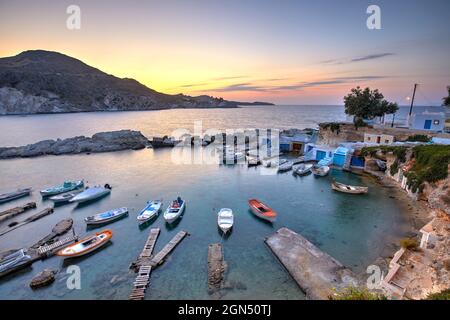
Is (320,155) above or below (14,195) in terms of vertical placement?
above

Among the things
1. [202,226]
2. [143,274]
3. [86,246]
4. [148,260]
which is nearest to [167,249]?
[148,260]

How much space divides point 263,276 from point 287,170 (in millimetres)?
32686

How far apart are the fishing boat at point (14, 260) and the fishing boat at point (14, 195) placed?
19.2m

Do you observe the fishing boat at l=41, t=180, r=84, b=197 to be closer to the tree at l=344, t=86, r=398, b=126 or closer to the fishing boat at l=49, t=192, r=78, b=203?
the fishing boat at l=49, t=192, r=78, b=203

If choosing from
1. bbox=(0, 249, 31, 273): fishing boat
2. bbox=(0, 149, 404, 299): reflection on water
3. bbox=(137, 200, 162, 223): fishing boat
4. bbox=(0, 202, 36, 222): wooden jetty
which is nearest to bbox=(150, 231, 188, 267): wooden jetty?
bbox=(0, 149, 404, 299): reflection on water

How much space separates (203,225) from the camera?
28.7 m

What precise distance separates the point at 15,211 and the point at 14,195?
22.7 ft

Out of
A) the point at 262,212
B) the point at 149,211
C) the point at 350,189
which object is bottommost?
the point at 149,211

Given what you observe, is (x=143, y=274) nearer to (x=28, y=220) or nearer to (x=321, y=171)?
(x=28, y=220)

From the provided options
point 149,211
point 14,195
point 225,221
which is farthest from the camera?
point 14,195

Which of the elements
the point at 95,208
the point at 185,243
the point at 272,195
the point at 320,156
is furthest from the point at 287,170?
the point at 95,208

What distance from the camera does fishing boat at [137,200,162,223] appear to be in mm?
29023
